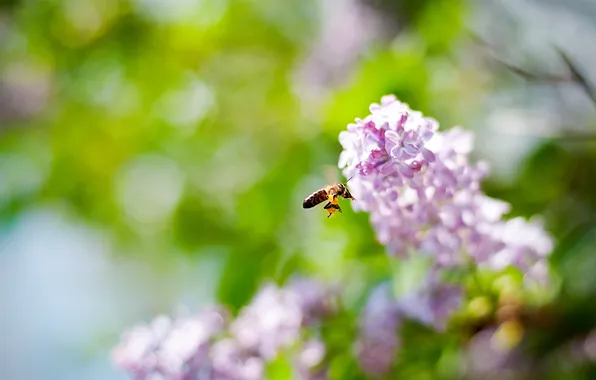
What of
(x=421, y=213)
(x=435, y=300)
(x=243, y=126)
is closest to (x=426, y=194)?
(x=421, y=213)

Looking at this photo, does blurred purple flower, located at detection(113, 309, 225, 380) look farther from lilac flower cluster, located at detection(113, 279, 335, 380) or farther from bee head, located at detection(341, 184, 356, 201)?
→ bee head, located at detection(341, 184, 356, 201)

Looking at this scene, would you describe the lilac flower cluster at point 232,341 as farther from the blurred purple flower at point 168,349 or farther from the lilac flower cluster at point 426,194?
the lilac flower cluster at point 426,194

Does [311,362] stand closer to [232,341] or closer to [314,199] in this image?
[232,341]

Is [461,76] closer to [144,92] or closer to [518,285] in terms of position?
[518,285]

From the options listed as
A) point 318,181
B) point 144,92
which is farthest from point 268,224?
point 144,92

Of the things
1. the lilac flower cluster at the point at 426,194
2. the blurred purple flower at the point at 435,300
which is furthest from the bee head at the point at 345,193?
the blurred purple flower at the point at 435,300

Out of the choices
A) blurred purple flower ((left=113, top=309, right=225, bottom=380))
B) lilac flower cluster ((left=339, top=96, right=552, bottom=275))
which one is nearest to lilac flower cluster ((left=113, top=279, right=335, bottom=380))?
blurred purple flower ((left=113, top=309, right=225, bottom=380))
